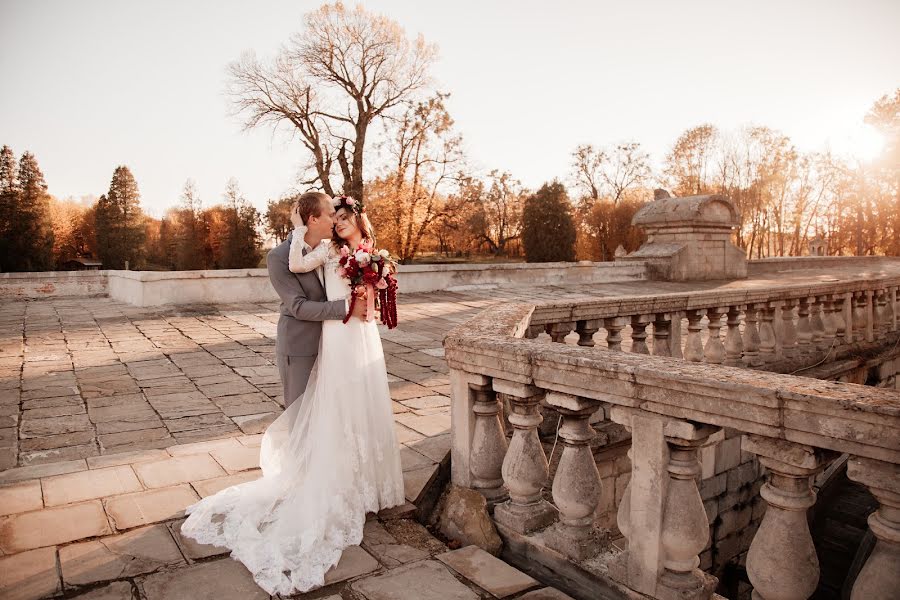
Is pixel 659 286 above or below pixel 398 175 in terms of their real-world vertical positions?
below

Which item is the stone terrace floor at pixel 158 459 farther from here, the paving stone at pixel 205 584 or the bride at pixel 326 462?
the bride at pixel 326 462

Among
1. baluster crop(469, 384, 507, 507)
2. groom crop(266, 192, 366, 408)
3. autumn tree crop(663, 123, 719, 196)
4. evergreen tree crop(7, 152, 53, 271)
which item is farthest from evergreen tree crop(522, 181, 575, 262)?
evergreen tree crop(7, 152, 53, 271)

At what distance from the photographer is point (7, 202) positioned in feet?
135

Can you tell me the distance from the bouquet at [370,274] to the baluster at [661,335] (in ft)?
8.60

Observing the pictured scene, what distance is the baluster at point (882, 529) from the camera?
155cm

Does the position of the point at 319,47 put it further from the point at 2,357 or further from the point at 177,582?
the point at 177,582

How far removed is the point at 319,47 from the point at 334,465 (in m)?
26.4

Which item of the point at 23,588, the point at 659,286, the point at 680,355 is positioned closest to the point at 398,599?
the point at 23,588

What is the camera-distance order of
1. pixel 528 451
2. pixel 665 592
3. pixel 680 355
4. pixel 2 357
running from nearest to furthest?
1. pixel 665 592
2. pixel 528 451
3. pixel 680 355
4. pixel 2 357

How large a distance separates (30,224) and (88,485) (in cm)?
4736

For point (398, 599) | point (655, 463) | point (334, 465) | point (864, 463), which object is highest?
point (864, 463)

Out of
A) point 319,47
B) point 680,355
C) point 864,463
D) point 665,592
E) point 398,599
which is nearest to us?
point 864,463

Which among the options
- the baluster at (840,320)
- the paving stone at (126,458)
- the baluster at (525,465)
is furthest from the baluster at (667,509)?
the baluster at (840,320)

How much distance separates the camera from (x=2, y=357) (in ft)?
23.3
